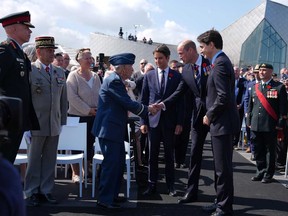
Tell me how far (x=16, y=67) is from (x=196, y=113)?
2.11m

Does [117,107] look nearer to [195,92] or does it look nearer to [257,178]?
[195,92]

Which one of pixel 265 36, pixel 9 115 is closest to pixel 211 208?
pixel 9 115

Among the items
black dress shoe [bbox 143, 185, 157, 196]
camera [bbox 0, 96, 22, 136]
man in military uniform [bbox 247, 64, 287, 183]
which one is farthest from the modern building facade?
camera [bbox 0, 96, 22, 136]

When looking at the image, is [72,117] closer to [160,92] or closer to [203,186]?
[160,92]

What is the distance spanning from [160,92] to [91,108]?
1.17 metres

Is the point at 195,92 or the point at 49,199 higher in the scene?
the point at 195,92

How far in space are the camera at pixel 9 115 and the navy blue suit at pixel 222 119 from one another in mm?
2987

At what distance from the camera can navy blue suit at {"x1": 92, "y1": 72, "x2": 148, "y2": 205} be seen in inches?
172

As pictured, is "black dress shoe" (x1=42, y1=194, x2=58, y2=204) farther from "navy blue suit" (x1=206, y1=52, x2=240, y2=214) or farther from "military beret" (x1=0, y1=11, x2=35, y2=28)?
"military beret" (x1=0, y1=11, x2=35, y2=28)

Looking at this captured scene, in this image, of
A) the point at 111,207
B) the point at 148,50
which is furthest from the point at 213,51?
the point at 148,50

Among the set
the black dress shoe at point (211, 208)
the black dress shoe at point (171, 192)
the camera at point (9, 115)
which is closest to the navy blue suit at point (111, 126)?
the black dress shoe at point (171, 192)

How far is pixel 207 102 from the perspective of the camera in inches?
166

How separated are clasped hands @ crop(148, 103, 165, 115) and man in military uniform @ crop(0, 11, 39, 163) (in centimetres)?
134

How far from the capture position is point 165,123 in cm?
507
